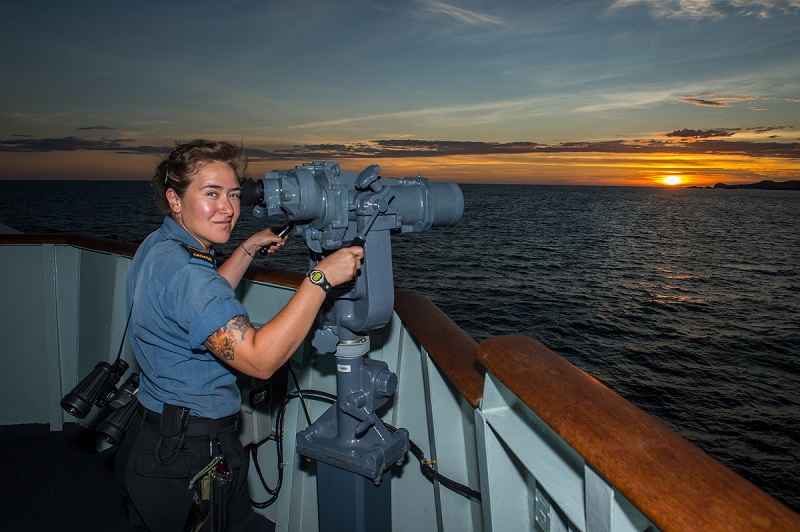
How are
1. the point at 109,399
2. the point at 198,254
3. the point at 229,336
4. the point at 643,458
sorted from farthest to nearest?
1. the point at 109,399
2. the point at 198,254
3. the point at 229,336
4. the point at 643,458

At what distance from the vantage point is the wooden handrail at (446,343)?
1461 mm

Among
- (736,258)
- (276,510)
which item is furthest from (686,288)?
(276,510)

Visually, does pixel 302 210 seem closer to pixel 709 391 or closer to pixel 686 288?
pixel 709 391

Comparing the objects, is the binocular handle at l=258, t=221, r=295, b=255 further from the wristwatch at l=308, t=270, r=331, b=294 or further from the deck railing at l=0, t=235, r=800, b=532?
the deck railing at l=0, t=235, r=800, b=532

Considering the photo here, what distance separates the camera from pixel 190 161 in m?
1.77

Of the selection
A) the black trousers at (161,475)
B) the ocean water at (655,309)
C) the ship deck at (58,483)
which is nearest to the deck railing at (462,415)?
the ship deck at (58,483)

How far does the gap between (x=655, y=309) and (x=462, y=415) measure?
40964 millimetres

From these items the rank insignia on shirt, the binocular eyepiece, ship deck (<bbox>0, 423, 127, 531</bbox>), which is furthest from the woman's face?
ship deck (<bbox>0, 423, 127, 531</bbox>)

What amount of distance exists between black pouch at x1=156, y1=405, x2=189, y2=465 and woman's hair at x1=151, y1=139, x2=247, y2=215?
68 cm

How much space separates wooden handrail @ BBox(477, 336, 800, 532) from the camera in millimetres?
638

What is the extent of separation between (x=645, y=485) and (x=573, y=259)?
55.3 metres

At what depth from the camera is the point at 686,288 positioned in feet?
149

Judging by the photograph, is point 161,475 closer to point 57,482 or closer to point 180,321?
point 180,321

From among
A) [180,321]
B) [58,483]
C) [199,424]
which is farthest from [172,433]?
[58,483]
